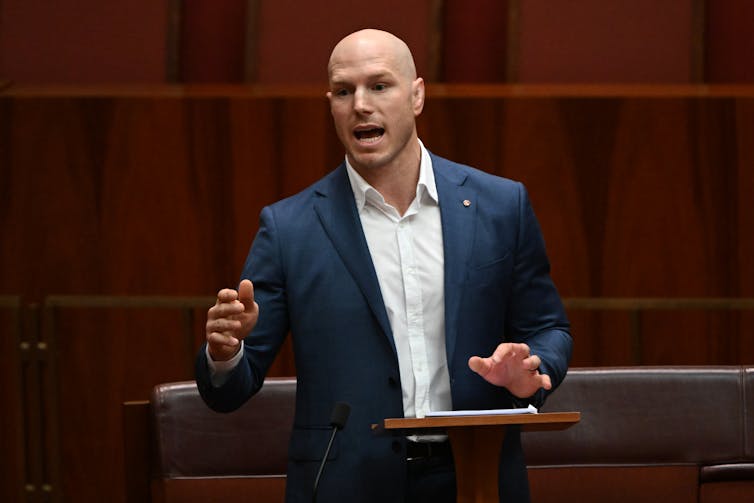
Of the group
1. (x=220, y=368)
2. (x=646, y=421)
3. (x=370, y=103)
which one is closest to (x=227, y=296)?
(x=220, y=368)

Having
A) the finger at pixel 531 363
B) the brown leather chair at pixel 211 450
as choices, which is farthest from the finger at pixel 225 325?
the brown leather chair at pixel 211 450

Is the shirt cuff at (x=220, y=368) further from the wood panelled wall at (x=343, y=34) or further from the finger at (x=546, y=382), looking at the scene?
the wood panelled wall at (x=343, y=34)

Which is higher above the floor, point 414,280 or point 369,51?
point 369,51

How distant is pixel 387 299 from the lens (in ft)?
5.47

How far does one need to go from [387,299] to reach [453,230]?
0.42ft

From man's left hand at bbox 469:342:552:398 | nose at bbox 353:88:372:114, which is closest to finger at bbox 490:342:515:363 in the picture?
man's left hand at bbox 469:342:552:398

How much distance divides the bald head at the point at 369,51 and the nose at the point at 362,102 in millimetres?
38

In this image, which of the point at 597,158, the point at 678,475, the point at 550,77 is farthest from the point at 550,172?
the point at 678,475

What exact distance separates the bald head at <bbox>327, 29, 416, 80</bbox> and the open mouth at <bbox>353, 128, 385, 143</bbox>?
0.27 ft

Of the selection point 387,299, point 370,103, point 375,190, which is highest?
point 370,103

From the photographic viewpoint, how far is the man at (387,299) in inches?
64.0

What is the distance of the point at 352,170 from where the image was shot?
68.9 inches

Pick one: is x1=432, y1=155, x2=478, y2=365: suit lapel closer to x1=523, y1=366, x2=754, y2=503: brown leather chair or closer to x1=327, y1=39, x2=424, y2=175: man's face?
x1=327, y1=39, x2=424, y2=175: man's face

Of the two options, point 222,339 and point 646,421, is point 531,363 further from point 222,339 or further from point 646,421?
point 646,421
